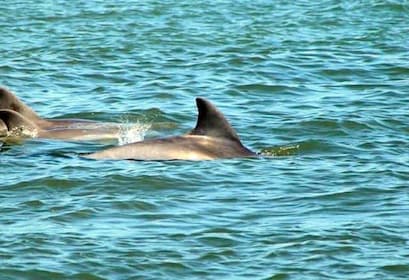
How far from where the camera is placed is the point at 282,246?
10.2 metres

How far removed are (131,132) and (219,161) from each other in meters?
2.36

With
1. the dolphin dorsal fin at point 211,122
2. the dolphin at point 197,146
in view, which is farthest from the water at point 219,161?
the dolphin dorsal fin at point 211,122

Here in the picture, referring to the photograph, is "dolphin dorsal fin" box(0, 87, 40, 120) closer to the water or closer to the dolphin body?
the dolphin body

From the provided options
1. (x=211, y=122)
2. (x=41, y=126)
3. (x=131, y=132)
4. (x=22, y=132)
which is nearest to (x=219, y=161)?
(x=211, y=122)

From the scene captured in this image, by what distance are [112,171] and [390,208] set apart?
9.56 feet

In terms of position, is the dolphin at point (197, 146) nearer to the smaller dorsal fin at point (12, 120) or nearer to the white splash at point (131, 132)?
the white splash at point (131, 132)

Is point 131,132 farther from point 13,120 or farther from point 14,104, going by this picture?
point 14,104

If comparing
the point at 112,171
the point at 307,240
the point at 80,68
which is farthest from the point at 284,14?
the point at 307,240

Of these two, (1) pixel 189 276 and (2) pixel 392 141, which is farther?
(2) pixel 392 141

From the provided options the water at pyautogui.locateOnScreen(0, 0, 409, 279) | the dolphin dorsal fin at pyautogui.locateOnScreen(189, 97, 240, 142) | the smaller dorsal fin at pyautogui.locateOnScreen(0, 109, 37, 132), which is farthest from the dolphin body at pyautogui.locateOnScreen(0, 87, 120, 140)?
the dolphin dorsal fin at pyautogui.locateOnScreen(189, 97, 240, 142)

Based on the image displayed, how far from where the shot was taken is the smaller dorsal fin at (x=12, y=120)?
14.8 metres

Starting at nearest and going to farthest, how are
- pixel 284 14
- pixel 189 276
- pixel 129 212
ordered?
1. pixel 189 276
2. pixel 129 212
3. pixel 284 14

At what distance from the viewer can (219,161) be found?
13.1 metres

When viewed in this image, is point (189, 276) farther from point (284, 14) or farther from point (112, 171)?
point (284, 14)
